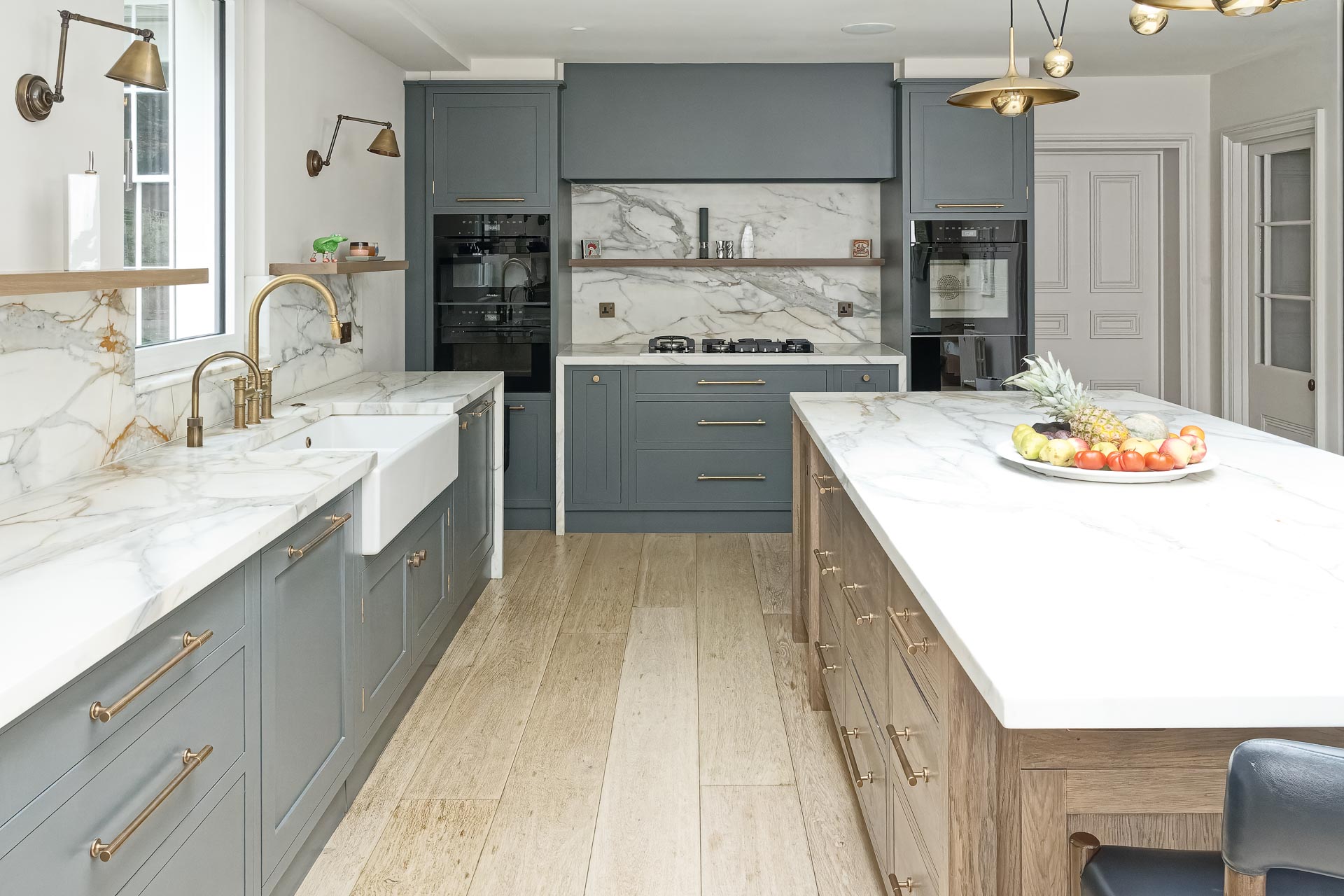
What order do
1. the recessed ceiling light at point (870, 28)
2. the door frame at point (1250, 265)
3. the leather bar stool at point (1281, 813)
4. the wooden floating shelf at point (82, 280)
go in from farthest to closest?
the door frame at point (1250, 265)
the recessed ceiling light at point (870, 28)
the wooden floating shelf at point (82, 280)
the leather bar stool at point (1281, 813)

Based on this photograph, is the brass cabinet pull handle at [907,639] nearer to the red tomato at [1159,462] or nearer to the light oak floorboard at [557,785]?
the red tomato at [1159,462]

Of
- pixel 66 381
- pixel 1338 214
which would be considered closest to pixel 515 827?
pixel 66 381

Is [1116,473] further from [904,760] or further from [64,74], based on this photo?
[64,74]

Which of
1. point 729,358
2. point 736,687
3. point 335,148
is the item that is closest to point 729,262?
point 729,358

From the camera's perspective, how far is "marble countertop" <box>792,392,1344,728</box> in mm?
1130

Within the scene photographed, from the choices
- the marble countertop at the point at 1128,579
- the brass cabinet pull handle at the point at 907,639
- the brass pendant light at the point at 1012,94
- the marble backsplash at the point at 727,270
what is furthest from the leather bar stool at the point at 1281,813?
the marble backsplash at the point at 727,270

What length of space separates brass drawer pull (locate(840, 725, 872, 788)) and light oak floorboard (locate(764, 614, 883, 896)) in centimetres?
11

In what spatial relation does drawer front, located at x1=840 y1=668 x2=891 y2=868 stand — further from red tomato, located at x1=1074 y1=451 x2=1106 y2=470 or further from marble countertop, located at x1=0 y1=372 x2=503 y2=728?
marble countertop, located at x1=0 y1=372 x2=503 y2=728

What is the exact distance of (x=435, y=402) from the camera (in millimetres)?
3691

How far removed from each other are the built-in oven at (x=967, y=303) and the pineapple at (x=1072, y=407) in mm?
2724

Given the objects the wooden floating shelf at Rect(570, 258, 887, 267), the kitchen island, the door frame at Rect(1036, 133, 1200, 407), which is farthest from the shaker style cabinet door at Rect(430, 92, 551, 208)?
the kitchen island

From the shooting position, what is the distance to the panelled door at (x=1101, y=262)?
20.0 ft

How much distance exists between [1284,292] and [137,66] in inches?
214

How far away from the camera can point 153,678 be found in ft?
5.03
